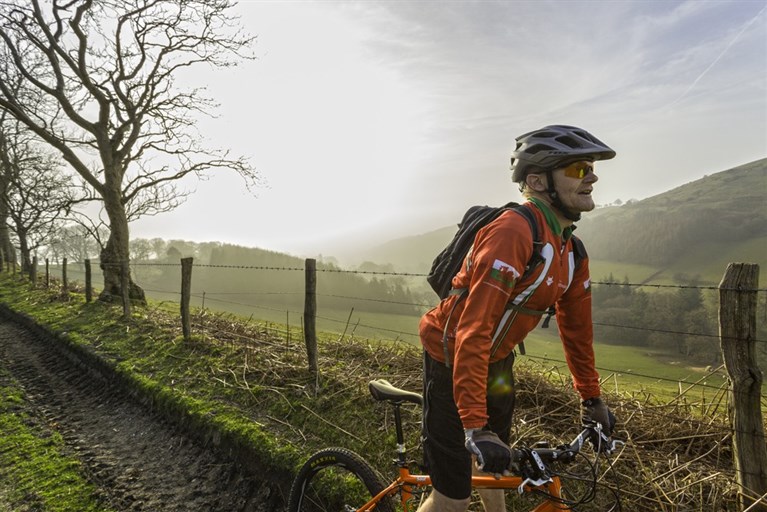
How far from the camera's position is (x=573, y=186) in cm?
223

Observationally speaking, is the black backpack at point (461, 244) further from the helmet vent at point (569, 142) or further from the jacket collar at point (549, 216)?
the helmet vent at point (569, 142)

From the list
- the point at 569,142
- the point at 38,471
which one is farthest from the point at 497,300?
the point at 38,471

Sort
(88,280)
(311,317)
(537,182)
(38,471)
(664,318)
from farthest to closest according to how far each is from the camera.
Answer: (664,318) < (88,280) < (311,317) < (38,471) < (537,182)

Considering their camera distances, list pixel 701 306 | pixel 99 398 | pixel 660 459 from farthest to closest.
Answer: pixel 701 306 < pixel 99 398 < pixel 660 459

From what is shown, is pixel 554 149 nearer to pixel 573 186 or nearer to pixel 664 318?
pixel 573 186

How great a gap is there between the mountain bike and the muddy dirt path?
3.15 ft

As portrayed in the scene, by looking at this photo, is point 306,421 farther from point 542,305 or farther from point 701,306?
point 701,306

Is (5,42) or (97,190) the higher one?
(5,42)

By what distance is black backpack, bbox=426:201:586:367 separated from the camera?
2.06 m

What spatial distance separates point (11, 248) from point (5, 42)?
90.6ft

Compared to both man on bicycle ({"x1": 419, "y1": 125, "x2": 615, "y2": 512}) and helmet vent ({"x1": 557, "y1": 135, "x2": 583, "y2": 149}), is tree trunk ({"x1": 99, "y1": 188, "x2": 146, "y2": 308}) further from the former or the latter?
helmet vent ({"x1": 557, "y1": 135, "x2": 583, "y2": 149})

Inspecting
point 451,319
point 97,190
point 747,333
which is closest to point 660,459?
point 747,333

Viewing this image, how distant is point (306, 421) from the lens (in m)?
5.29

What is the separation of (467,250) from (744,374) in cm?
292
